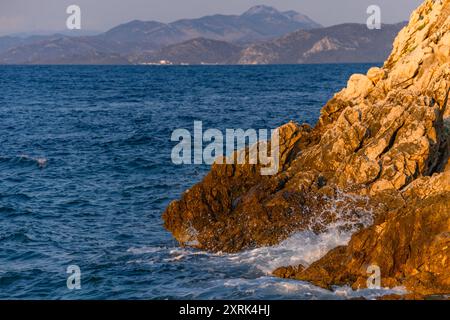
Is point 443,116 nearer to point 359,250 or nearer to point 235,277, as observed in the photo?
point 359,250

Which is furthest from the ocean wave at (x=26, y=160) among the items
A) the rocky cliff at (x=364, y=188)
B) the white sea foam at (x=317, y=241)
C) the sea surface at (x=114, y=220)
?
the white sea foam at (x=317, y=241)

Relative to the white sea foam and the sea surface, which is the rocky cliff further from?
the sea surface

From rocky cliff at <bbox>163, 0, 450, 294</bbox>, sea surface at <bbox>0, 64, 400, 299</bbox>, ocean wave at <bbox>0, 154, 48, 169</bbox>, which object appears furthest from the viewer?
ocean wave at <bbox>0, 154, 48, 169</bbox>

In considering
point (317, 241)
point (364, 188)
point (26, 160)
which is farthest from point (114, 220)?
point (26, 160)

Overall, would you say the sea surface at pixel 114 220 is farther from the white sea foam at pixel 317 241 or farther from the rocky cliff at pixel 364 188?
the rocky cliff at pixel 364 188

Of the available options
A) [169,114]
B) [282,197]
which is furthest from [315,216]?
[169,114]

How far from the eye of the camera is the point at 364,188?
2427cm

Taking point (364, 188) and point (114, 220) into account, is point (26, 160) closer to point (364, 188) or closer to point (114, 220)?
point (114, 220)

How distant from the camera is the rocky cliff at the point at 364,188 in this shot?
1959 cm

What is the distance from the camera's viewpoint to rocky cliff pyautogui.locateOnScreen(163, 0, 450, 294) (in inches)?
771

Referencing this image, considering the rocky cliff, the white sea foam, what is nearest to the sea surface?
the white sea foam

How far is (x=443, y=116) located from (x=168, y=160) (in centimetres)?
1887

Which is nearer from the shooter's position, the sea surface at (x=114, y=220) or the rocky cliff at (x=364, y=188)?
the rocky cliff at (x=364, y=188)
